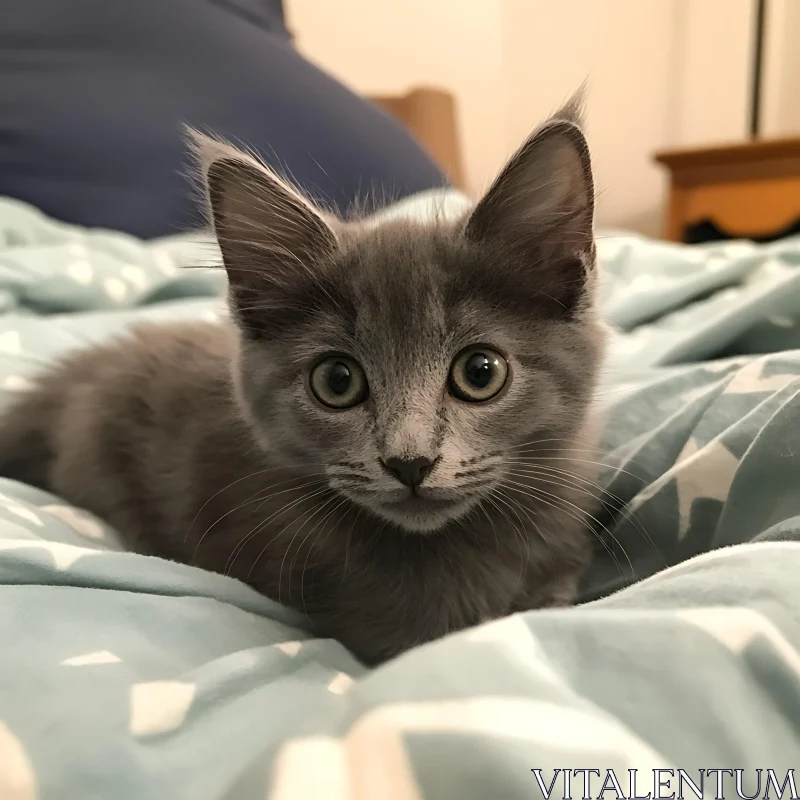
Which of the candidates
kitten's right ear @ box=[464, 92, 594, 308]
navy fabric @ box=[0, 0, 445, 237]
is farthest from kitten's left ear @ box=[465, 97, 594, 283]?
navy fabric @ box=[0, 0, 445, 237]

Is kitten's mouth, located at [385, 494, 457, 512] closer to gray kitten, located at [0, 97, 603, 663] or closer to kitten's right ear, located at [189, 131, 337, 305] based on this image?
gray kitten, located at [0, 97, 603, 663]

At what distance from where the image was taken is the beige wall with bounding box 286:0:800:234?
3.31m

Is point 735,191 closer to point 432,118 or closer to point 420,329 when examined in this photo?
point 432,118

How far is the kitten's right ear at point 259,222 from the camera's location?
2.67 feet

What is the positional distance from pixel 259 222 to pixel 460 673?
0.58 meters

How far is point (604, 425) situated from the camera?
1.02 metres

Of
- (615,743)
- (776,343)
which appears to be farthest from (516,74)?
(615,743)

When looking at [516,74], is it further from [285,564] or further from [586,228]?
[285,564]

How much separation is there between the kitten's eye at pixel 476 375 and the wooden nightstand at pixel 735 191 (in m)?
2.73

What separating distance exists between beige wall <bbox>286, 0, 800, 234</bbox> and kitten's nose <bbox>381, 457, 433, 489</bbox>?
2.77 meters

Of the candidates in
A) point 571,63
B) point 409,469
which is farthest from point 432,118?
point 409,469

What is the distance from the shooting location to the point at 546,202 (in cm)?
80

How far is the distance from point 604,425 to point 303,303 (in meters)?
0.46

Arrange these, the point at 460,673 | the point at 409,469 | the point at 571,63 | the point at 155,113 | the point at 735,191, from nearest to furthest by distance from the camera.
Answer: the point at 460,673 → the point at 409,469 → the point at 155,113 → the point at 735,191 → the point at 571,63
